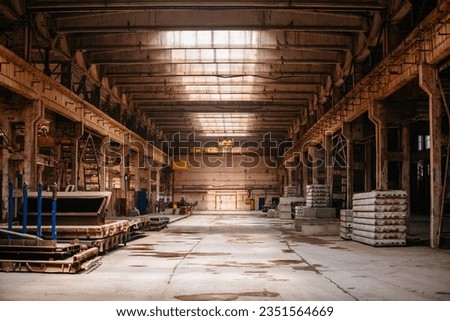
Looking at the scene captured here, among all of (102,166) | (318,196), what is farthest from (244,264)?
(102,166)

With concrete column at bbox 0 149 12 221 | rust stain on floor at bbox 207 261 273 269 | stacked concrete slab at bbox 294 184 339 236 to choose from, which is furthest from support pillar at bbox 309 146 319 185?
rust stain on floor at bbox 207 261 273 269

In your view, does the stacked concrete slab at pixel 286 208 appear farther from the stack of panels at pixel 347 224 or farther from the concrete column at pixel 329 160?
the stack of panels at pixel 347 224

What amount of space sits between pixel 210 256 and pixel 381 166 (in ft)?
25.1

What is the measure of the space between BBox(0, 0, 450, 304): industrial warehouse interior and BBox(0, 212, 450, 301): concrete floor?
4 cm

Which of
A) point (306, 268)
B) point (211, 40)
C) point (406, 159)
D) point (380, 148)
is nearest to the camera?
point (306, 268)

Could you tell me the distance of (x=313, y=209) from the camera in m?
22.0

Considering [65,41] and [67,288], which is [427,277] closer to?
[67,288]

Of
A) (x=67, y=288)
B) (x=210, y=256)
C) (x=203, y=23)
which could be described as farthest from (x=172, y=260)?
(x=203, y=23)

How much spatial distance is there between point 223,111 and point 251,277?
23.6 metres

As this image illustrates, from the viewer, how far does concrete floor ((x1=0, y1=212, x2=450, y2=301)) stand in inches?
269

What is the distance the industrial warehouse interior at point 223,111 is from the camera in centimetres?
853

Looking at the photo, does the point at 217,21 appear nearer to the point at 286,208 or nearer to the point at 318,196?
the point at 318,196

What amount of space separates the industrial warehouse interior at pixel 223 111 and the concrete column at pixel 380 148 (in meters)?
0.04

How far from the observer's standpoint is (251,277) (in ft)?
27.6
